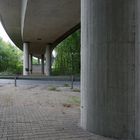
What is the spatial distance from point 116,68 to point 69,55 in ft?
91.3

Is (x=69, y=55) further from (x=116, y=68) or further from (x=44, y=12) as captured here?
(x=116, y=68)

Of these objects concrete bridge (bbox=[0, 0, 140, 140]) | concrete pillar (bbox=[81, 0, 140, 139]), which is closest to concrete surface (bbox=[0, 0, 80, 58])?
concrete bridge (bbox=[0, 0, 140, 140])

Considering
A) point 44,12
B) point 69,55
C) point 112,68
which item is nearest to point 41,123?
point 112,68

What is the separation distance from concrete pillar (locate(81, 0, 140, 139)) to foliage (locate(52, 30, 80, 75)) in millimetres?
25108

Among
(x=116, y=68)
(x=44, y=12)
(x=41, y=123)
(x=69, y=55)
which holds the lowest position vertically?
(x=41, y=123)

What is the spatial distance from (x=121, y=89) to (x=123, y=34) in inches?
38.7

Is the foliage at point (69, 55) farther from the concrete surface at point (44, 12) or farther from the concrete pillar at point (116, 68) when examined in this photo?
the concrete pillar at point (116, 68)

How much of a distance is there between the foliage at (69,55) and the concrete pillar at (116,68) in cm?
2511

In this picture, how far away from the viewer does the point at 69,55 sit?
32094mm

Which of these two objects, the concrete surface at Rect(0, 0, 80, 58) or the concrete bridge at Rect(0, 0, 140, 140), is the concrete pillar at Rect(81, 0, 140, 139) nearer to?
the concrete bridge at Rect(0, 0, 140, 140)

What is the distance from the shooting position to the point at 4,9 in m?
16.4

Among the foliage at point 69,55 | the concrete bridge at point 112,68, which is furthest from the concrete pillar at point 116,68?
the foliage at point 69,55

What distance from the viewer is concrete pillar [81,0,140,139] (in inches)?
168

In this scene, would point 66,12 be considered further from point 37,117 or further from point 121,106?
point 121,106
